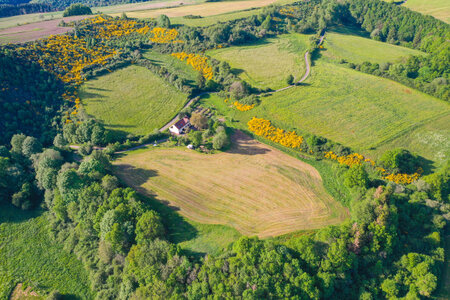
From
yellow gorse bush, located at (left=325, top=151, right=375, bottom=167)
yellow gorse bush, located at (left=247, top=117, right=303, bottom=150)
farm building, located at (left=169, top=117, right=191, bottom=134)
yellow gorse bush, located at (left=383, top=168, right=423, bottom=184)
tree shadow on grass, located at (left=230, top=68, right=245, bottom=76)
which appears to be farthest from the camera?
tree shadow on grass, located at (left=230, top=68, right=245, bottom=76)

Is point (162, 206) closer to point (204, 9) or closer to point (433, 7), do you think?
point (204, 9)

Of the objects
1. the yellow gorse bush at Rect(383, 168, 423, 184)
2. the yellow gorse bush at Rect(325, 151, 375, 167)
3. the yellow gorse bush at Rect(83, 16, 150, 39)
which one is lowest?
the yellow gorse bush at Rect(383, 168, 423, 184)

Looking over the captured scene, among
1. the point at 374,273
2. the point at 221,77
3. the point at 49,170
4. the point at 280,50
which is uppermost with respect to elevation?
the point at 280,50

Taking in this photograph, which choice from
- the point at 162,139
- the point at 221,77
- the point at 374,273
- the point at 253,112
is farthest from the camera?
the point at 221,77

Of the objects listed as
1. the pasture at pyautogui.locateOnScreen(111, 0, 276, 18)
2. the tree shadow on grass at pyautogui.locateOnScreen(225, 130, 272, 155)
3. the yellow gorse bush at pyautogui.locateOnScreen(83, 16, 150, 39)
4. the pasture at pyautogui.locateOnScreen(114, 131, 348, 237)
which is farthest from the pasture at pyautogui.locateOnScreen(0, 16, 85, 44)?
the tree shadow on grass at pyautogui.locateOnScreen(225, 130, 272, 155)

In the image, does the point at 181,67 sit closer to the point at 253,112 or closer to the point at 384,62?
the point at 253,112

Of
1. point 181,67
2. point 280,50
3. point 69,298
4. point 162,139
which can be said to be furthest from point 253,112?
point 69,298

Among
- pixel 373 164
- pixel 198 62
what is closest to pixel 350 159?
pixel 373 164

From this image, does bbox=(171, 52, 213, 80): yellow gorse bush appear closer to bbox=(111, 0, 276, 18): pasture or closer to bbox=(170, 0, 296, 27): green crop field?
bbox=(170, 0, 296, 27): green crop field
